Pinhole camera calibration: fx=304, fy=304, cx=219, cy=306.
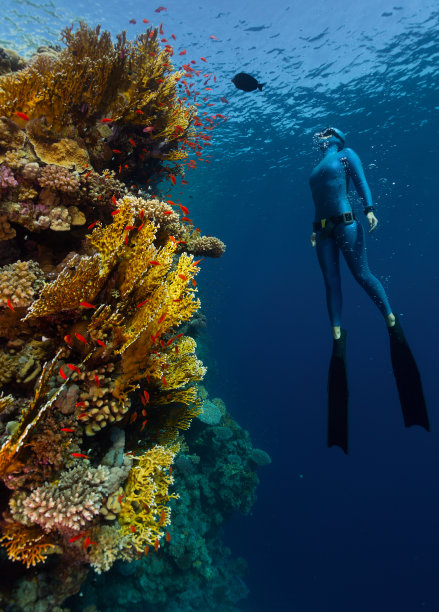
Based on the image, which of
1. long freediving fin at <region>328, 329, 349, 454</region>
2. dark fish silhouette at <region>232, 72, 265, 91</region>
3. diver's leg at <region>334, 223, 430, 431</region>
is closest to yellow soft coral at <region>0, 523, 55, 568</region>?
long freediving fin at <region>328, 329, 349, 454</region>

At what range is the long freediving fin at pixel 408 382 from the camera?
5.62 meters

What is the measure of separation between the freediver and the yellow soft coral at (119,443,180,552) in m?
3.68

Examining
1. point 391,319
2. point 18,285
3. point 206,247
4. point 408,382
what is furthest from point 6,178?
point 408,382

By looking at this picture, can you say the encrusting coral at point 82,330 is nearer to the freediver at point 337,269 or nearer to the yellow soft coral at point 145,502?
the yellow soft coral at point 145,502

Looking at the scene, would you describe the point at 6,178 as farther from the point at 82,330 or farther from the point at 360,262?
the point at 360,262

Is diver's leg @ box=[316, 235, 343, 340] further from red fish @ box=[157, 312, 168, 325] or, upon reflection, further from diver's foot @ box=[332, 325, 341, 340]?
red fish @ box=[157, 312, 168, 325]

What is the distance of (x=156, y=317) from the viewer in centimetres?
296

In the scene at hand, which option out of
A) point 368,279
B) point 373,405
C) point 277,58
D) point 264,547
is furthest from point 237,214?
point 368,279

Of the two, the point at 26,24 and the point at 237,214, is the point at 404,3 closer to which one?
the point at 26,24

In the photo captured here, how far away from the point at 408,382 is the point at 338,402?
4.54 ft

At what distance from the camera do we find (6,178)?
341cm

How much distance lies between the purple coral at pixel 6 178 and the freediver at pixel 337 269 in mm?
5291

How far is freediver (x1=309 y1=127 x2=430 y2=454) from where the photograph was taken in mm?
5621

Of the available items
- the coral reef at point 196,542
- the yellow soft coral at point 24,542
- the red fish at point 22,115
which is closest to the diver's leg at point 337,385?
the yellow soft coral at point 24,542
